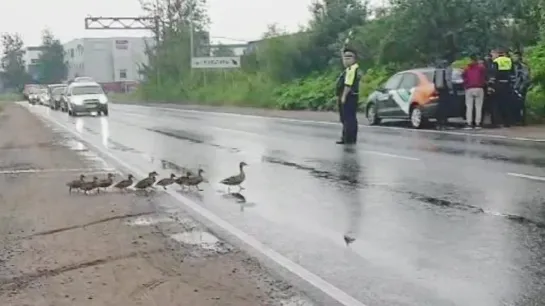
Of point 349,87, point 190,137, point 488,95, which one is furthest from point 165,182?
point 488,95

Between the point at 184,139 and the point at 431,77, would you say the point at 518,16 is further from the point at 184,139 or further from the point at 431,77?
the point at 184,139

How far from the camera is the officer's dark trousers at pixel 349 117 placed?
18.2 m

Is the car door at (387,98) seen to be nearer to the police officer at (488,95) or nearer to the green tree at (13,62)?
the police officer at (488,95)

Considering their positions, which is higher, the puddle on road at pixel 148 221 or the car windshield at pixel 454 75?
the car windshield at pixel 454 75

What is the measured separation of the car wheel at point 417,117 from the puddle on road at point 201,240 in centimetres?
1528

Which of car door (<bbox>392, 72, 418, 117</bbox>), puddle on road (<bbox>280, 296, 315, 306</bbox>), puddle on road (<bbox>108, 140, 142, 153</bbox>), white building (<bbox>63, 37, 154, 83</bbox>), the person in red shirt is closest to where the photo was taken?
puddle on road (<bbox>280, 296, 315, 306</bbox>)

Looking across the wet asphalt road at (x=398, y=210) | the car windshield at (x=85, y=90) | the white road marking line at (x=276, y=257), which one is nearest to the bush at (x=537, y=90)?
the wet asphalt road at (x=398, y=210)

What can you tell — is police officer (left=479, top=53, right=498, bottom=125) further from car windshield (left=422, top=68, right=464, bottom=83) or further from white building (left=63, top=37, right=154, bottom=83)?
white building (left=63, top=37, right=154, bottom=83)

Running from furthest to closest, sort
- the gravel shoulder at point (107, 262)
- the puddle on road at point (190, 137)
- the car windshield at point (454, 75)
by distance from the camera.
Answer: the car windshield at point (454, 75)
the puddle on road at point (190, 137)
the gravel shoulder at point (107, 262)

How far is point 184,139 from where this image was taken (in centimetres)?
2280

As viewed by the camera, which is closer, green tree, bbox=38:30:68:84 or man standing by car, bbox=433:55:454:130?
man standing by car, bbox=433:55:454:130

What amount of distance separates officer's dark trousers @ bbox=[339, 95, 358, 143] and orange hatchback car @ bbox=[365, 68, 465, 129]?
4721mm

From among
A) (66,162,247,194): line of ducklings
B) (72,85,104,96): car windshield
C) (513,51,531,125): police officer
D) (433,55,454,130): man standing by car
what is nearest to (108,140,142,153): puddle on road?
(66,162,247,194): line of ducklings

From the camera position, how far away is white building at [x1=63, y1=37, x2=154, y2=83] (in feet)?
414
